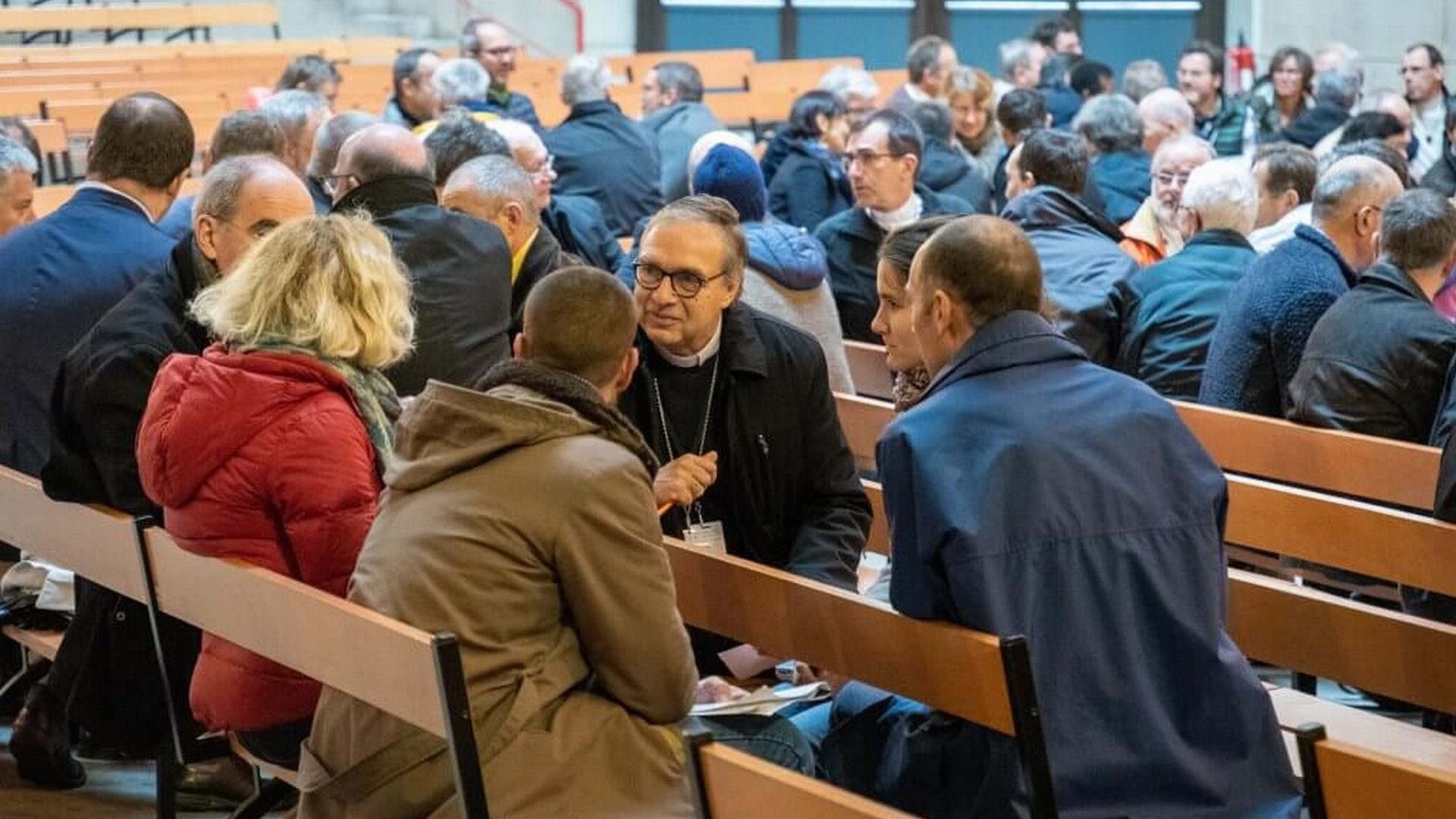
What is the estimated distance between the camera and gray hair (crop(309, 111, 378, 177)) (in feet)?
19.9

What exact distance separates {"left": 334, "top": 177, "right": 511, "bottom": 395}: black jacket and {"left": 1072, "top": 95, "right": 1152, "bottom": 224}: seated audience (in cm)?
446

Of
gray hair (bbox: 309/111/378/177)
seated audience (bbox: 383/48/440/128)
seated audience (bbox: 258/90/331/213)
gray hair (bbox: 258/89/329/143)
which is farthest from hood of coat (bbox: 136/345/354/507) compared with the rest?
seated audience (bbox: 383/48/440/128)

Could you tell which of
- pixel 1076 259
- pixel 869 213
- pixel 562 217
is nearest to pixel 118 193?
pixel 562 217

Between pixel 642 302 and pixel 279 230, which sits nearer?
pixel 279 230

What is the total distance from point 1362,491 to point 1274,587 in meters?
1.23

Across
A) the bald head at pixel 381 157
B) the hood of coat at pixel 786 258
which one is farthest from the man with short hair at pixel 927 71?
the bald head at pixel 381 157

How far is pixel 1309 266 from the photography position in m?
5.33

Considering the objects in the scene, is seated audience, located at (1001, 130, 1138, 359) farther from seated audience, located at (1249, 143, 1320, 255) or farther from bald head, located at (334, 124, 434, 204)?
bald head, located at (334, 124, 434, 204)

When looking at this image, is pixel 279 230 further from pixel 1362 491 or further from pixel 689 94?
pixel 689 94

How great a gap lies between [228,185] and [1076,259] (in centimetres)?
281

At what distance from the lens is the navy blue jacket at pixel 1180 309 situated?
5879mm

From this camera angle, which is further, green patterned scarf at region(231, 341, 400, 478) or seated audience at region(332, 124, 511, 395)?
seated audience at region(332, 124, 511, 395)

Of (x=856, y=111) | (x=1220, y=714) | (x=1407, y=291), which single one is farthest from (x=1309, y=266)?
(x=856, y=111)

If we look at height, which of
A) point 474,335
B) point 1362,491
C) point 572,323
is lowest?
point 1362,491
